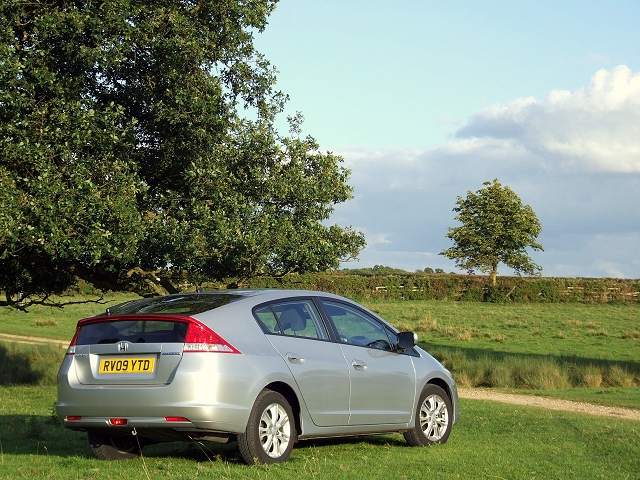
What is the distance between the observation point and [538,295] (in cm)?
6406

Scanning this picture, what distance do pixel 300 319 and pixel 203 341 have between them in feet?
4.51

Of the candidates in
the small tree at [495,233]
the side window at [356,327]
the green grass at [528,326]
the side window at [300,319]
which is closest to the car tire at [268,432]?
the side window at [300,319]

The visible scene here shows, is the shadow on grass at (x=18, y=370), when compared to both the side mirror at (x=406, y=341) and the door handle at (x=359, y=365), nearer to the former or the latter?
the side mirror at (x=406, y=341)

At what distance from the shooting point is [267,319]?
8.05m

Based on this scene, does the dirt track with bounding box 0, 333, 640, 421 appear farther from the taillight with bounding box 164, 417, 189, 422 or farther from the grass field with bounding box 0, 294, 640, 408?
the taillight with bounding box 164, 417, 189, 422

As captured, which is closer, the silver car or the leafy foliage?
the silver car

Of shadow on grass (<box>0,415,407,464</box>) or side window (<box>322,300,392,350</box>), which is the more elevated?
side window (<box>322,300,392,350</box>)

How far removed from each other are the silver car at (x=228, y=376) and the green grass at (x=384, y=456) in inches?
12.1

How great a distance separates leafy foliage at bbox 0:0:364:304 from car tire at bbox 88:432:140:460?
4.53 meters

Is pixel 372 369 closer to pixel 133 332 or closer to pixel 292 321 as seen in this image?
pixel 292 321

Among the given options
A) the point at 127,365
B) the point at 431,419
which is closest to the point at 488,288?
the point at 431,419

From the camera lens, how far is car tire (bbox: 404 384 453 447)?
9.35 metres

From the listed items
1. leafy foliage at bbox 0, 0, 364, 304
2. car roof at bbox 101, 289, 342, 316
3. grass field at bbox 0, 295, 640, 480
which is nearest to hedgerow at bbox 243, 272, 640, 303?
grass field at bbox 0, 295, 640, 480

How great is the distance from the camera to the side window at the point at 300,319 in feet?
27.0
